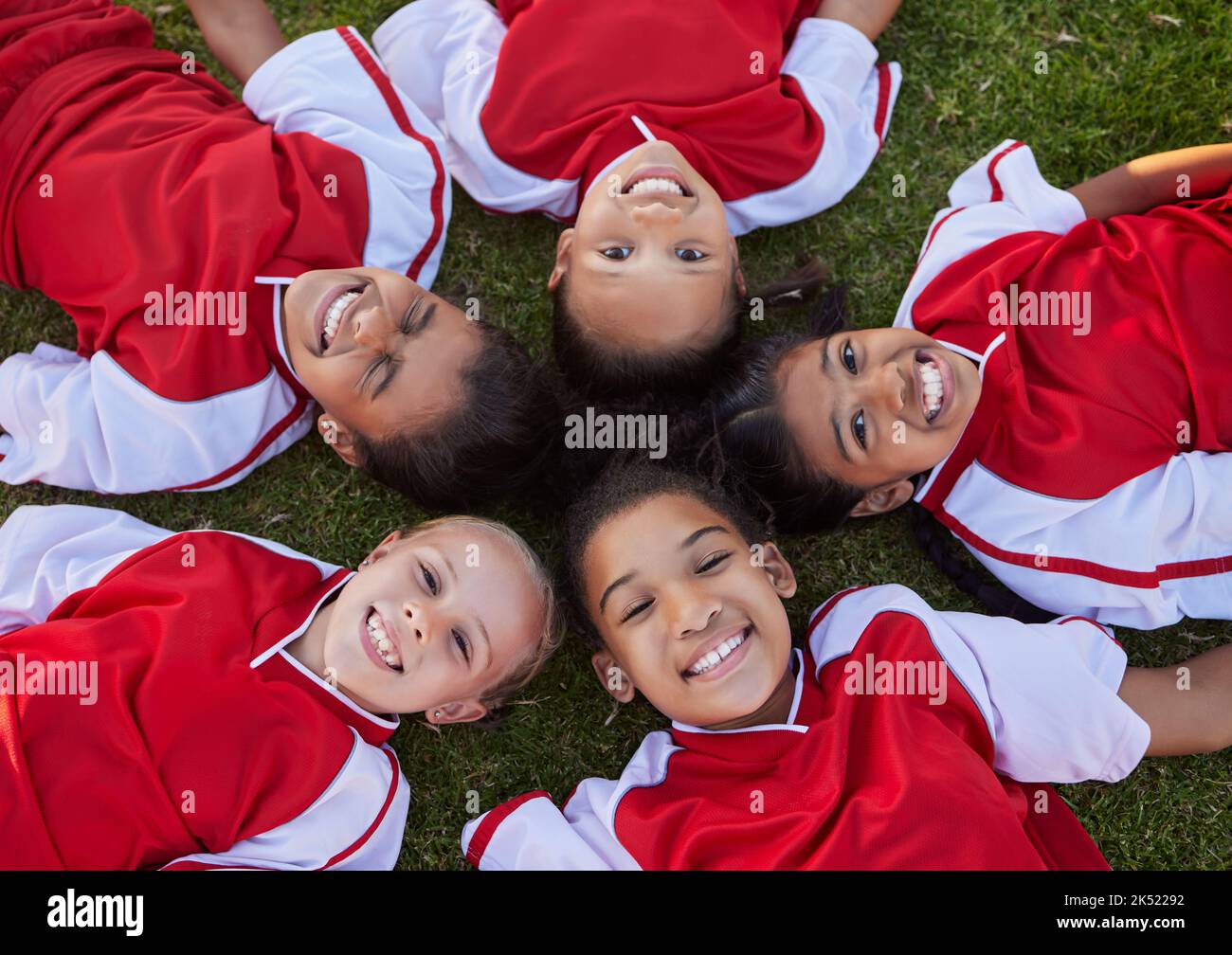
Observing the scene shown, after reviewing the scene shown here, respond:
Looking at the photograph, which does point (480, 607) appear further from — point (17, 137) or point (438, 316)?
point (17, 137)

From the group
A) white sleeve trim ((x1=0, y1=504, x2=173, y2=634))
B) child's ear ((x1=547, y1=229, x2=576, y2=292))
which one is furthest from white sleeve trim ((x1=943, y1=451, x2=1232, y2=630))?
white sleeve trim ((x1=0, y1=504, x2=173, y2=634))

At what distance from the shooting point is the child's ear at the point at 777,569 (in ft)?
6.18

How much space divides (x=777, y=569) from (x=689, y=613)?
0.97 ft

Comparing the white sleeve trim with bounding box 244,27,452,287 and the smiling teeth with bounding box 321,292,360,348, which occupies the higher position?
the white sleeve trim with bounding box 244,27,452,287

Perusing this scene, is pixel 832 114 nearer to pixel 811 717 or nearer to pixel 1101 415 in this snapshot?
pixel 1101 415

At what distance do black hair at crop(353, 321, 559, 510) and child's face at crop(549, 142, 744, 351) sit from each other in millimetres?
176

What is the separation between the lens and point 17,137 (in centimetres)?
198

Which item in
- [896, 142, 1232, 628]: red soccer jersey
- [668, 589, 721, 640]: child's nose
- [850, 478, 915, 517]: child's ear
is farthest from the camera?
[850, 478, 915, 517]: child's ear

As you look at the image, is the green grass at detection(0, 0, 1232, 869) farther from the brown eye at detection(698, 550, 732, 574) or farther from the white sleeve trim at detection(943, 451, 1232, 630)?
the brown eye at detection(698, 550, 732, 574)

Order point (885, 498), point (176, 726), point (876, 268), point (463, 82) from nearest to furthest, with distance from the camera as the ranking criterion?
point (176, 726), point (885, 498), point (463, 82), point (876, 268)

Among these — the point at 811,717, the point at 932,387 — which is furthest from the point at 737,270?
the point at 811,717

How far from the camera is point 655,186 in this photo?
1879 millimetres

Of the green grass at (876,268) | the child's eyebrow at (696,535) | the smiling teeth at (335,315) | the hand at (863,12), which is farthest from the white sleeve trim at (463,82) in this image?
the child's eyebrow at (696,535)

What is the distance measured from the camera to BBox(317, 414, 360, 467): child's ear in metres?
1.99
